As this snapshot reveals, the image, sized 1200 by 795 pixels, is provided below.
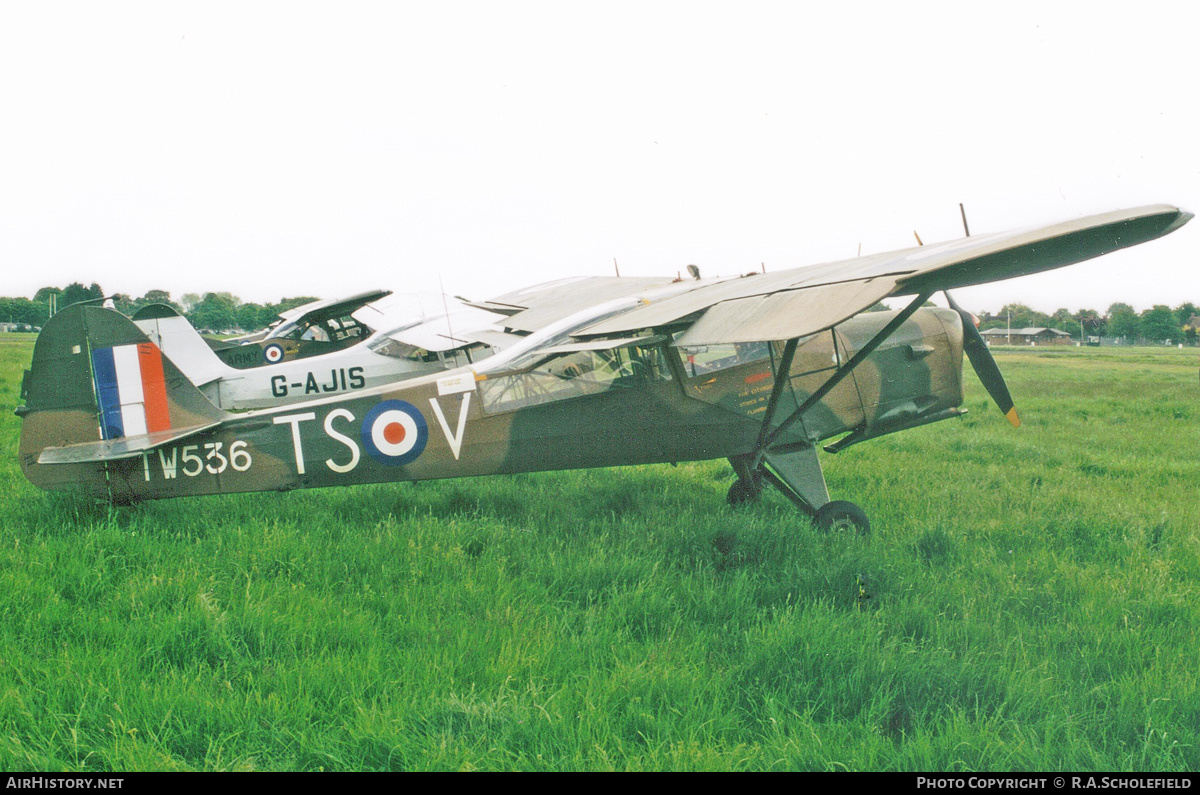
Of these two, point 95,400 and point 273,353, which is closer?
point 95,400

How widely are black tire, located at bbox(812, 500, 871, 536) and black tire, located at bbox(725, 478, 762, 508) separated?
89 cm

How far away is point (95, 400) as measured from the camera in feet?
15.9

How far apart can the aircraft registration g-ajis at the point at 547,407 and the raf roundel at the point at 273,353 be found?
8.25 m

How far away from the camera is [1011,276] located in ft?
13.8

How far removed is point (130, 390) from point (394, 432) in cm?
210

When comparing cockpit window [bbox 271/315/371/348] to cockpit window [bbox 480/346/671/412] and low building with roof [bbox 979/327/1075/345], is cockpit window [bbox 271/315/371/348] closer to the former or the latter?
cockpit window [bbox 480/346/671/412]

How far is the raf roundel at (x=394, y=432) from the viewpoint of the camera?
488 cm

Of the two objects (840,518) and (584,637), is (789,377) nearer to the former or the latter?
(840,518)

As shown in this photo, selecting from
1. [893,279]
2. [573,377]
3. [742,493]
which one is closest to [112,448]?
[573,377]

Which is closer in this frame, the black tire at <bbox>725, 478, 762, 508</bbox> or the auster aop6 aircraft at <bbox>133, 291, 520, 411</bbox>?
the black tire at <bbox>725, 478, 762, 508</bbox>

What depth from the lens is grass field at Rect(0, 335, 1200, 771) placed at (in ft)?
7.82

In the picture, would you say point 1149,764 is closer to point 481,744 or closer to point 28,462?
point 481,744

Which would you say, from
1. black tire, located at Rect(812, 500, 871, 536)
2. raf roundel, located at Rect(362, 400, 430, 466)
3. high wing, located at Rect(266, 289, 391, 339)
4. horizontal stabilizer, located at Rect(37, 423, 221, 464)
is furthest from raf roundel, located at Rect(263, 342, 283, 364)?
black tire, located at Rect(812, 500, 871, 536)

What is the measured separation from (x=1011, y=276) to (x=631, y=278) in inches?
281
